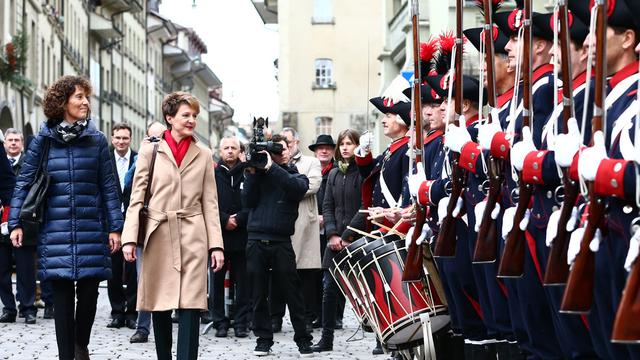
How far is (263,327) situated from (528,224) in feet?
18.5

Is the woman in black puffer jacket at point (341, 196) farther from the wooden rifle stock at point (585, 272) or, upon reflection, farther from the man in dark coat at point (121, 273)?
the wooden rifle stock at point (585, 272)

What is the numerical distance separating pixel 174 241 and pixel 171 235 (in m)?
0.04

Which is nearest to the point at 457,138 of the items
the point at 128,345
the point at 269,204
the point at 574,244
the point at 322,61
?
the point at 574,244

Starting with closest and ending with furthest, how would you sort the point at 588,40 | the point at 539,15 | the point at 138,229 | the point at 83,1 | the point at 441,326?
the point at 588,40 → the point at 539,15 → the point at 441,326 → the point at 138,229 → the point at 83,1

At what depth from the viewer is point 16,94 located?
37.7 metres

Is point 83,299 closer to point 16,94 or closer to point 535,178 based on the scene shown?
point 535,178

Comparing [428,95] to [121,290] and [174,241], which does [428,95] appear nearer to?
[174,241]

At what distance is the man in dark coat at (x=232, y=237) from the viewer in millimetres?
13469

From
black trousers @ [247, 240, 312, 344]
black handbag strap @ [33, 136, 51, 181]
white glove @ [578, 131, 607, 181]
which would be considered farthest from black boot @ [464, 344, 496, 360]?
black trousers @ [247, 240, 312, 344]

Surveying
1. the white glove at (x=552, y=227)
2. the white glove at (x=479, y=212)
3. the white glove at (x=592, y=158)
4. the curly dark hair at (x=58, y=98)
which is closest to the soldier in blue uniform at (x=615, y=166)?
the white glove at (x=592, y=158)

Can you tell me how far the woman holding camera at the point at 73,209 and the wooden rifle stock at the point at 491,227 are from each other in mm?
3397

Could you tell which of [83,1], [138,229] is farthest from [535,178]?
[83,1]

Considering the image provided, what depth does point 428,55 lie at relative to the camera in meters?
9.29

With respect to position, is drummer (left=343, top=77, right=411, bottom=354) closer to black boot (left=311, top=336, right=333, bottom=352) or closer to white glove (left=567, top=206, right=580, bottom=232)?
black boot (left=311, top=336, right=333, bottom=352)
